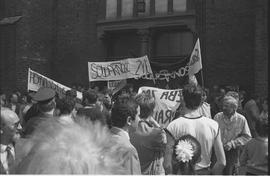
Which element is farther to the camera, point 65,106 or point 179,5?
point 179,5

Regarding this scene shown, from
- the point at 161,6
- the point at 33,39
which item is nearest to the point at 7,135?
the point at 161,6

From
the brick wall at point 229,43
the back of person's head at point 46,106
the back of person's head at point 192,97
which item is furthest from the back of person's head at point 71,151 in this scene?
the brick wall at point 229,43

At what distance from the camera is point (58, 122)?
216 cm

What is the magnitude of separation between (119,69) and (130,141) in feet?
31.6

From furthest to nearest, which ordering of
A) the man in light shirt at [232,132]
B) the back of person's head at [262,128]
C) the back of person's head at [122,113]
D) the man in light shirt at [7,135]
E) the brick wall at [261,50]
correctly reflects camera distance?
the brick wall at [261,50], the man in light shirt at [232,132], the back of person's head at [262,128], the back of person's head at [122,113], the man in light shirt at [7,135]

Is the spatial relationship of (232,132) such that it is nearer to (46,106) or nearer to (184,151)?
(184,151)

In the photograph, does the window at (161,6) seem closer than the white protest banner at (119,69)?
No

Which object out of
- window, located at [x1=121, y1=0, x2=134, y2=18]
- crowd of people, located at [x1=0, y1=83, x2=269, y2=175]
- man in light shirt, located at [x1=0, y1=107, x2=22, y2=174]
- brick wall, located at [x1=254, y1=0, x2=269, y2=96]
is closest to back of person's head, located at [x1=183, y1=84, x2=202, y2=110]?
crowd of people, located at [x1=0, y1=83, x2=269, y2=175]

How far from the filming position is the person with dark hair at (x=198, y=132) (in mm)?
4539

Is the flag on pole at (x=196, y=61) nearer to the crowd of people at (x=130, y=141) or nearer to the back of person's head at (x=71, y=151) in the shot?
the crowd of people at (x=130, y=141)

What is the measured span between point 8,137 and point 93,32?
55.3 ft

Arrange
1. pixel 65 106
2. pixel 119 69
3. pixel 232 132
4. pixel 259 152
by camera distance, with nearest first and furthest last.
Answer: pixel 259 152 → pixel 65 106 → pixel 232 132 → pixel 119 69

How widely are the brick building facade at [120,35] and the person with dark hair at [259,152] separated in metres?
11.6

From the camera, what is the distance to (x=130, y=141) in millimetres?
4613
